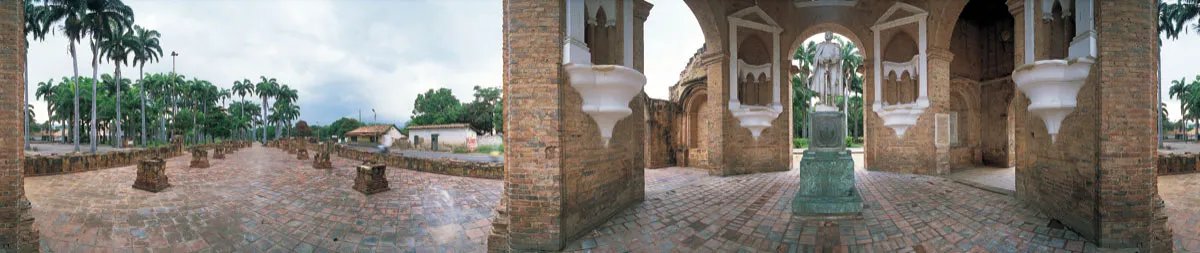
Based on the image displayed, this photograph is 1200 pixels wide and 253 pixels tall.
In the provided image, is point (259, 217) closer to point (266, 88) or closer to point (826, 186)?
point (826, 186)

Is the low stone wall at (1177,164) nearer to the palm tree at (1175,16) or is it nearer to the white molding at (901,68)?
the white molding at (901,68)

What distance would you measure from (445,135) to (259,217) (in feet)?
78.0

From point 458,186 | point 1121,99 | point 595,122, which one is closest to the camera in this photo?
point 1121,99

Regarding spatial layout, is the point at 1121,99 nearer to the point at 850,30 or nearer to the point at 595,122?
the point at 595,122

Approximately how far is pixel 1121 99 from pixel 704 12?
712cm

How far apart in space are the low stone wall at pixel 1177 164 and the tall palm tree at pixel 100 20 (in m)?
41.8

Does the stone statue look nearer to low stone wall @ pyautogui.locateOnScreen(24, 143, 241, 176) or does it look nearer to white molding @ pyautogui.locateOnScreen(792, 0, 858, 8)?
white molding @ pyautogui.locateOnScreen(792, 0, 858, 8)

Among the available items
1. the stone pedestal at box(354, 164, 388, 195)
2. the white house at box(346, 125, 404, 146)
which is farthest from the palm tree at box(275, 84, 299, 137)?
the stone pedestal at box(354, 164, 388, 195)

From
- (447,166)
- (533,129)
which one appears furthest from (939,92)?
(447,166)

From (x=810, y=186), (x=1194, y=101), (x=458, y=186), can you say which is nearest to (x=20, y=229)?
(x=458, y=186)

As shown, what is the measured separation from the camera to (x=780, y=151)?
35.8 ft

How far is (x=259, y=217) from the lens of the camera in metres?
5.89

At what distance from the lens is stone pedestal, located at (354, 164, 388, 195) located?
25.5 ft

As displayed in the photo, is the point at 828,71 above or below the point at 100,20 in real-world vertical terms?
below
